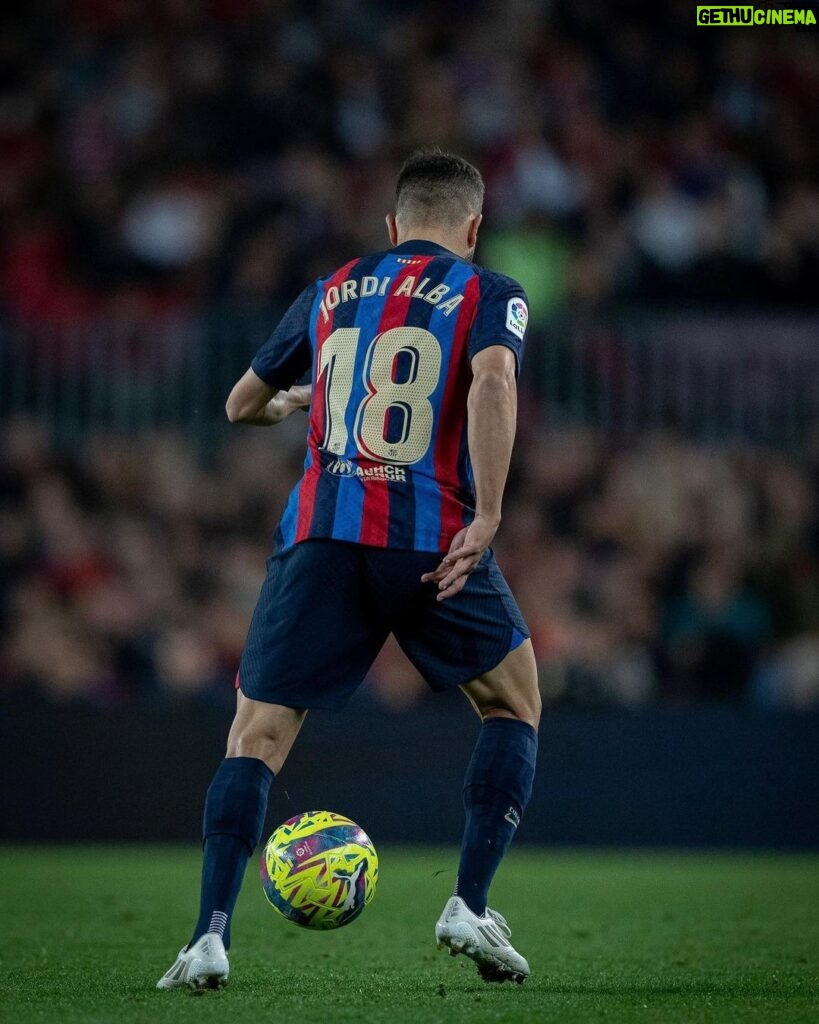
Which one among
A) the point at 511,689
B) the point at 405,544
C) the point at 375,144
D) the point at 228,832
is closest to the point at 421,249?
the point at 405,544

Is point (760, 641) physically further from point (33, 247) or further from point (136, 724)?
point (33, 247)

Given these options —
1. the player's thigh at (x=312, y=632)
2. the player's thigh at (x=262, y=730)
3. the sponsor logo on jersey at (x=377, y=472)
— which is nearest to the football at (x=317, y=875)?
the player's thigh at (x=262, y=730)

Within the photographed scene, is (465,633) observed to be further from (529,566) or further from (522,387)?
(522,387)

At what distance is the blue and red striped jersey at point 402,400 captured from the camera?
172 inches

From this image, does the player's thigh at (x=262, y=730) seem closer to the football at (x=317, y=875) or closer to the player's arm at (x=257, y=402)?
the football at (x=317, y=875)

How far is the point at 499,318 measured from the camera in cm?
436

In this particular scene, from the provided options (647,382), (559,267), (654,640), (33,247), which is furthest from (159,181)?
(654,640)

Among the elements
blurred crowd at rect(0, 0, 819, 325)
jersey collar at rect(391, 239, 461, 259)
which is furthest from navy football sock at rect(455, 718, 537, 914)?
blurred crowd at rect(0, 0, 819, 325)

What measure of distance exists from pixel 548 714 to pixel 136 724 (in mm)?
2332

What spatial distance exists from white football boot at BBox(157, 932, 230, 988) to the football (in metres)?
0.32

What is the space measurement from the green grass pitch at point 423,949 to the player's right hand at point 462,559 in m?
0.95

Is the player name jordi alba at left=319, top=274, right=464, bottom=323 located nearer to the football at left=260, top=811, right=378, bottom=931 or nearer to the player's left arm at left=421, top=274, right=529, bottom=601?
the player's left arm at left=421, top=274, right=529, bottom=601

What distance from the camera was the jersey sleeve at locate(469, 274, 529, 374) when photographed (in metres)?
4.34

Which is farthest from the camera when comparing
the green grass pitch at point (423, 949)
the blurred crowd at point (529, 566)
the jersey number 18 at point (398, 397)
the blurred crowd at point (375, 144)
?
the blurred crowd at point (375, 144)
